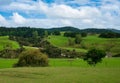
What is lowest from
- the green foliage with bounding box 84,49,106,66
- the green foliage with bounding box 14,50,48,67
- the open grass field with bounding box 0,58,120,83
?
the green foliage with bounding box 84,49,106,66

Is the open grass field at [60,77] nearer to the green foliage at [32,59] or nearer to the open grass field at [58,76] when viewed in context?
the open grass field at [58,76]

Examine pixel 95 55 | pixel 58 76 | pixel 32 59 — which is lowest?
pixel 95 55

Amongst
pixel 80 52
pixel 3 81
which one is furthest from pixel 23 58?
pixel 80 52

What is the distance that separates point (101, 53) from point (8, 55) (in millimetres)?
68781

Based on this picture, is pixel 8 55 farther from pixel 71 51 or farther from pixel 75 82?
pixel 75 82

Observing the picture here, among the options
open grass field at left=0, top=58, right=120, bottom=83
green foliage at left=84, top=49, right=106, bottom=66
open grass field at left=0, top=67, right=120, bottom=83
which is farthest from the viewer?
green foliage at left=84, top=49, right=106, bottom=66

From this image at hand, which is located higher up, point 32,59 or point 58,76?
point 58,76

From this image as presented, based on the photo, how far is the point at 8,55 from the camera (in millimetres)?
149375

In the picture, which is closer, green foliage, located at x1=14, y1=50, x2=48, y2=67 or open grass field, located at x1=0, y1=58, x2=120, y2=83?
open grass field, located at x1=0, y1=58, x2=120, y2=83

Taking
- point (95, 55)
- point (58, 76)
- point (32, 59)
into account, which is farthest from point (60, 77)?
point (95, 55)

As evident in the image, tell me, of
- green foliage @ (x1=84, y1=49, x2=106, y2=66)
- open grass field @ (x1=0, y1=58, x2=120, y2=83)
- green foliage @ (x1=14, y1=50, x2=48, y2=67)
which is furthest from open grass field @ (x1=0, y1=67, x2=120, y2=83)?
green foliage @ (x1=84, y1=49, x2=106, y2=66)

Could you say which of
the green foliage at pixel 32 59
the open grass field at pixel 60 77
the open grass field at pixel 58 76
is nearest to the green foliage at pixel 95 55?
the green foliage at pixel 32 59

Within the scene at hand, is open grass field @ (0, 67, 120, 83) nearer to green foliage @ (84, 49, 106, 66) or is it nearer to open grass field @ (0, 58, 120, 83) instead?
open grass field @ (0, 58, 120, 83)

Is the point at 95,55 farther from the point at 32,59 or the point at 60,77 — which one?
the point at 60,77
